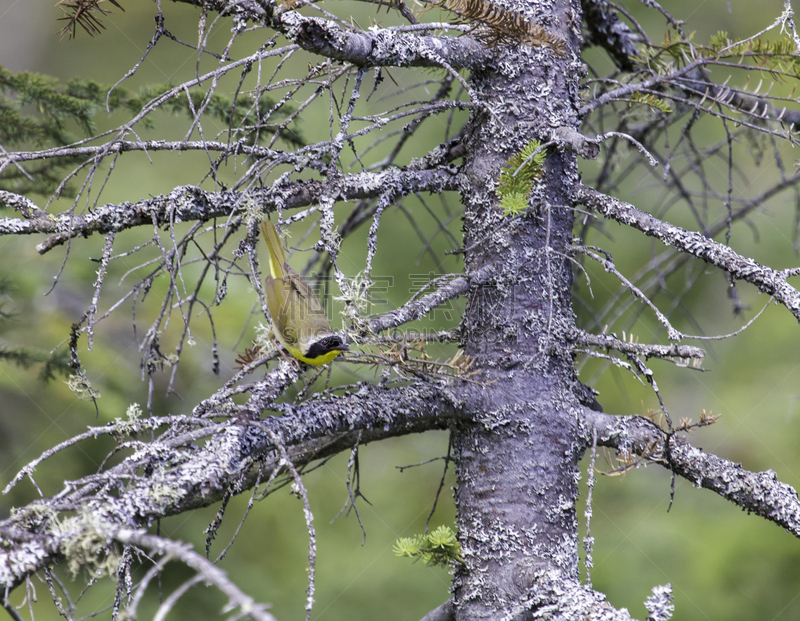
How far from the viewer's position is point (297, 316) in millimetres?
3113

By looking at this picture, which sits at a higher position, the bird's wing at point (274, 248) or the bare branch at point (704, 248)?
the bird's wing at point (274, 248)

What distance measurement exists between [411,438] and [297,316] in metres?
2.85

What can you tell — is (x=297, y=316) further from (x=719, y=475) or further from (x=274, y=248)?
(x=719, y=475)

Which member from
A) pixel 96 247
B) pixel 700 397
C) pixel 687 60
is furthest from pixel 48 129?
pixel 700 397

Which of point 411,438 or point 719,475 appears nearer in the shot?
point 719,475

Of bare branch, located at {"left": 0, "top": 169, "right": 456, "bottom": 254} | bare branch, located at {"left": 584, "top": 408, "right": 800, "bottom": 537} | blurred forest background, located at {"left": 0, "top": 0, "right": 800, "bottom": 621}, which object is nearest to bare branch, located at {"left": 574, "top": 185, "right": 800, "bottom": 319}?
bare branch, located at {"left": 584, "top": 408, "right": 800, "bottom": 537}

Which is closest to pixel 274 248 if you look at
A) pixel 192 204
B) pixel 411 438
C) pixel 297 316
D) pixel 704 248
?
pixel 297 316

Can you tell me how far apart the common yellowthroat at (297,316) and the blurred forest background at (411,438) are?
78 cm

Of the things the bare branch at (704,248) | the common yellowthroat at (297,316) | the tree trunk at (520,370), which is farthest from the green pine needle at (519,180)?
the common yellowthroat at (297,316)

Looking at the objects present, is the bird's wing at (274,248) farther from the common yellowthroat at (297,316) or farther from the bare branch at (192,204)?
the bare branch at (192,204)

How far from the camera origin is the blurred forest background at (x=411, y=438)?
418 centimetres

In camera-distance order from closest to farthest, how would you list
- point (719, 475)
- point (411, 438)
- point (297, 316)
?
1. point (719, 475)
2. point (297, 316)
3. point (411, 438)

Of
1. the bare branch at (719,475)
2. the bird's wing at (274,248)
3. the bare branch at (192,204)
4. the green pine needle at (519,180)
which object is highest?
the bird's wing at (274,248)

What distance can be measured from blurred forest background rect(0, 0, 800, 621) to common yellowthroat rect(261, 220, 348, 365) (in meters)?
0.78
